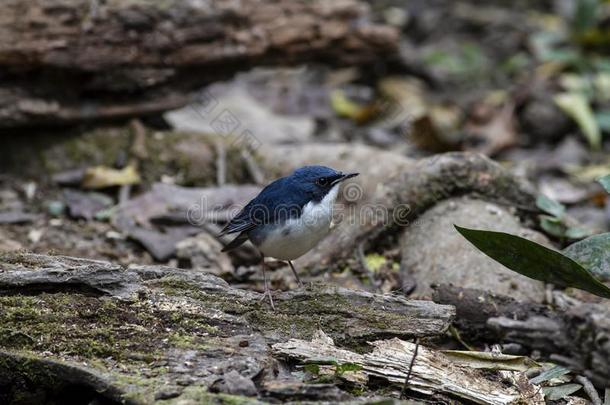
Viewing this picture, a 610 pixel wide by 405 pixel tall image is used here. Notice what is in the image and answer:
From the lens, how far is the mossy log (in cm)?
346

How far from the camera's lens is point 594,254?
3986 mm

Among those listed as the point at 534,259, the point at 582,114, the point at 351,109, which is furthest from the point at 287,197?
the point at 582,114

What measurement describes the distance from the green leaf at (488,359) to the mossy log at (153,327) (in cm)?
30

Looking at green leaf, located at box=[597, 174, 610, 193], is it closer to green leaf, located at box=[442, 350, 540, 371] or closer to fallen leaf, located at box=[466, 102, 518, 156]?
green leaf, located at box=[442, 350, 540, 371]

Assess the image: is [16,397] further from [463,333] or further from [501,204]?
[501,204]

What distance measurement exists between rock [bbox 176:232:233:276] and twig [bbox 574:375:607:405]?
2859 mm

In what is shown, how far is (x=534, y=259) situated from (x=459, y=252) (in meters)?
1.64

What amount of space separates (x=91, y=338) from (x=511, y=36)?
9840mm

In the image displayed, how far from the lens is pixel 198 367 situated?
3555 millimetres

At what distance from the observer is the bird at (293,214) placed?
496cm

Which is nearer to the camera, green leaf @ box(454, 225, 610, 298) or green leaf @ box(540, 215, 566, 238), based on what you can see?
green leaf @ box(454, 225, 610, 298)

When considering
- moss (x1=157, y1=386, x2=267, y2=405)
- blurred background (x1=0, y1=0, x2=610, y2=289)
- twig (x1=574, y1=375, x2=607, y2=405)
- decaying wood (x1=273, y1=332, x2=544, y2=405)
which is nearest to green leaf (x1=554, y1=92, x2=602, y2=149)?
blurred background (x1=0, y1=0, x2=610, y2=289)

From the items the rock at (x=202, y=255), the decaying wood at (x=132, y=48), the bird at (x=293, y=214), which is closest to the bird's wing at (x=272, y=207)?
the bird at (x=293, y=214)

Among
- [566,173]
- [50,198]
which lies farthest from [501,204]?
[50,198]
